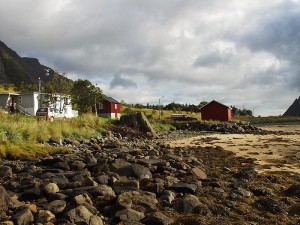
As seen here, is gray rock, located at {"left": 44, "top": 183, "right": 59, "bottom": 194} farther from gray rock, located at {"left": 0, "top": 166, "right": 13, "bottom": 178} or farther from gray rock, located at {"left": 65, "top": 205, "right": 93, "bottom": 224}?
gray rock, located at {"left": 0, "top": 166, "right": 13, "bottom": 178}

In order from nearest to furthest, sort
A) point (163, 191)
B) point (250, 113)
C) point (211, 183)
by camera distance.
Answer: point (163, 191) < point (211, 183) < point (250, 113)

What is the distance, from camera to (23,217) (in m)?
→ 6.73

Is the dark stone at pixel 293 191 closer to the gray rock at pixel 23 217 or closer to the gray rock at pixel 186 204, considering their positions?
the gray rock at pixel 186 204

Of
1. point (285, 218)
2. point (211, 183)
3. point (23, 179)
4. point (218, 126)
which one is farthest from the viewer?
point (218, 126)

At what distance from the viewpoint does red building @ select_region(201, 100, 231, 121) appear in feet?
240

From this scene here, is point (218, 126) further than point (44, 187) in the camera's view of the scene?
Yes

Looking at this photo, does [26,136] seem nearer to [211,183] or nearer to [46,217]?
[211,183]

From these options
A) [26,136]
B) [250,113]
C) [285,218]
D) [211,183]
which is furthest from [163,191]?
[250,113]

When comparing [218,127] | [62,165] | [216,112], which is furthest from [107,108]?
[62,165]

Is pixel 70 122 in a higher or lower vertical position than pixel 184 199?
higher

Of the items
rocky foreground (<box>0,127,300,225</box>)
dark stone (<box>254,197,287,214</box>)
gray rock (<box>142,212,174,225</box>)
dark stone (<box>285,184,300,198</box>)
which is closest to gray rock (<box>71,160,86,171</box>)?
rocky foreground (<box>0,127,300,225</box>)

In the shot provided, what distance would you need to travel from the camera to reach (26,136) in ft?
67.1

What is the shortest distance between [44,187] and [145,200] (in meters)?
2.37

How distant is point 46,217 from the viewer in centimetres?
704
